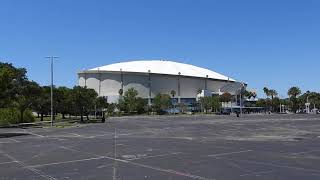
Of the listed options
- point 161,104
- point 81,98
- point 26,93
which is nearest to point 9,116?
point 26,93

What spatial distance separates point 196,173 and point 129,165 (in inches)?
126

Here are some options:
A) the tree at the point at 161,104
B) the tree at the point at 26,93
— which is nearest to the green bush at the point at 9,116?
the tree at the point at 26,93

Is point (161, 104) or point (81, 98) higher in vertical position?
point (161, 104)

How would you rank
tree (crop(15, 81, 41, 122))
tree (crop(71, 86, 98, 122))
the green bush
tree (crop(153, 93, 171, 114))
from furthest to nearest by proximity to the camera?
tree (crop(153, 93, 171, 114)) → tree (crop(71, 86, 98, 122)) → the green bush → tree (crop(15, 81, 41, 122))

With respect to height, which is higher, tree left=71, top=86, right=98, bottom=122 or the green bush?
tree left=71, top=86, right=98, bottom=122

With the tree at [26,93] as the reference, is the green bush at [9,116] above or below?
below

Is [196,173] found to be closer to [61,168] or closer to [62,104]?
[61,168]

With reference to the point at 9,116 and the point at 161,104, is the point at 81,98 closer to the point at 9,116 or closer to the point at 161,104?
the point at 9,116

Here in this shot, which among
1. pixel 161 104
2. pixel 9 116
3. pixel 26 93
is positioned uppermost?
pixel 161 104

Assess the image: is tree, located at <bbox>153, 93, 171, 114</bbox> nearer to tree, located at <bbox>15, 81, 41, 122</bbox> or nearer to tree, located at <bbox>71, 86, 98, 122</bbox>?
tree, located at <bbox>71, 86, 98, 122</bbox>

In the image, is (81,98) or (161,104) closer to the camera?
(81,98)

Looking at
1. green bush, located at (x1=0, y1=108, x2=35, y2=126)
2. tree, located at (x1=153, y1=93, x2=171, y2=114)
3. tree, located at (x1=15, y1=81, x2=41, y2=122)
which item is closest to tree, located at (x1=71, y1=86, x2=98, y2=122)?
green bush, located at (x1=0, y1=108, x2=35, y2=126)

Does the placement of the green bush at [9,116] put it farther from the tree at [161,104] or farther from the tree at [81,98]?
the tree at [161,104]

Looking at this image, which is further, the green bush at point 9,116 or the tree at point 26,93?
the green bush at point 9,116
